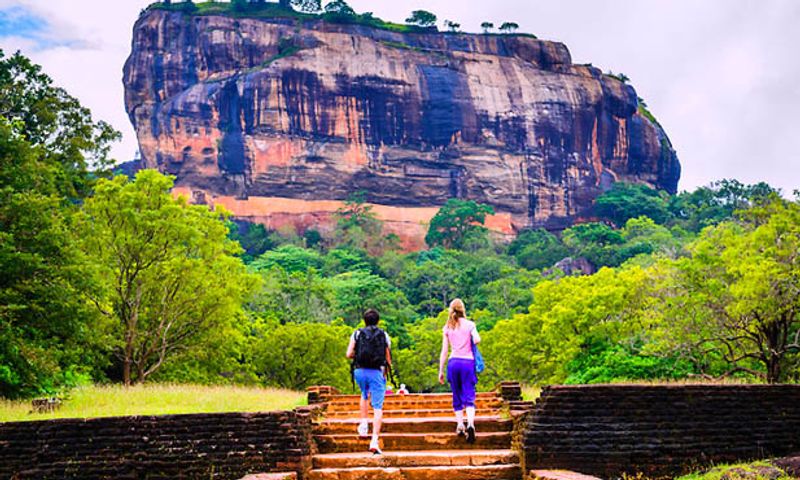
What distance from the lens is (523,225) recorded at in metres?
100

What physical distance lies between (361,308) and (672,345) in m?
37.4

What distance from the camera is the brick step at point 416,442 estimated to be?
1098cm

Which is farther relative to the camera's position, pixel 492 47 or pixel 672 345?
pixel 492 47

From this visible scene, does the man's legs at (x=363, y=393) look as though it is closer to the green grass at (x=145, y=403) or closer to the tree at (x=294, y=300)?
the green grass at (x=145, y=403)

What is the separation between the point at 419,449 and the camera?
11.0m

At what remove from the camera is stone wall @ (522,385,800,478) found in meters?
9.66

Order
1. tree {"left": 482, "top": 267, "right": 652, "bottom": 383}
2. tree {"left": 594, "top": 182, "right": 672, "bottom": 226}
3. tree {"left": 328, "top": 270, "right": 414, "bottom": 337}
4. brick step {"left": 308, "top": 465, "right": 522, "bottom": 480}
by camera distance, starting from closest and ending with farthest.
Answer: brick step {"left": 308, "top": 465, "right": 522, "bottom": 480}
tree {"left": 482, "top": 267, "right": 652, "bottom": 383}
tree {"left": 328, "top": 270, "right": 414, "bottom": 337}
tree {"left": 594, "top": 182, "right": 672, "bottom": 226}

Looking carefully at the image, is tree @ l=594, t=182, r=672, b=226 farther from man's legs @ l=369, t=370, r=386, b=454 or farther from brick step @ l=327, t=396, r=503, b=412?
man's legs @ l=369, t=370, r=386, b=454

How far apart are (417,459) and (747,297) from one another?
35.4 ft

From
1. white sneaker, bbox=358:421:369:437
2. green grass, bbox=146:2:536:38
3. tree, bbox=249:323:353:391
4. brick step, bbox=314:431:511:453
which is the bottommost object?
tree, bbox=249:323:353:391

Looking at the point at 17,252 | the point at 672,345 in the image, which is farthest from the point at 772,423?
the point at 17,252

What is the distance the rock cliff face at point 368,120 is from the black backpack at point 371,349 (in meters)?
85.3

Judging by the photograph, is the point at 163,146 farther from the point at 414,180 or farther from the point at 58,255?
the point at 58,255

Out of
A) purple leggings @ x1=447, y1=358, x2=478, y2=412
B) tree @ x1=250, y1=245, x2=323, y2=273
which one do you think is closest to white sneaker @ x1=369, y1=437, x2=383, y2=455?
purple leggings @ x1=447, y1=358, x2=478, y2=412
